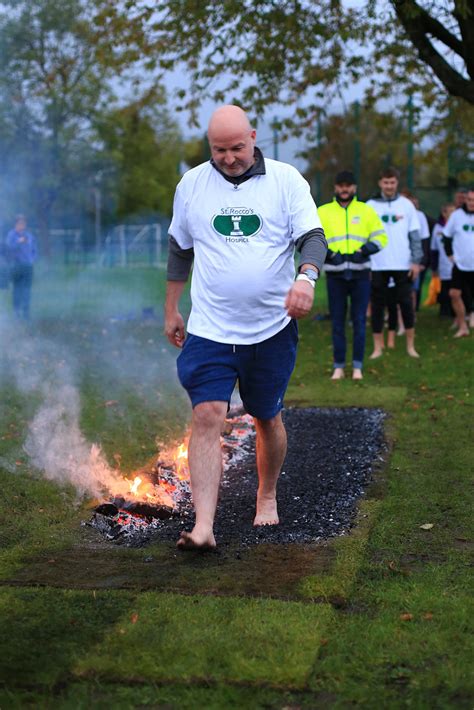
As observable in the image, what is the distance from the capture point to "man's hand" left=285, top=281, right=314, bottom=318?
469 cm

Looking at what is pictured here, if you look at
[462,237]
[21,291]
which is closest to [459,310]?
[462,237]

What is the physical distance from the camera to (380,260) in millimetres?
12336

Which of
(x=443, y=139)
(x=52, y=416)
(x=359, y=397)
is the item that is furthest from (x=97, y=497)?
(x=443, y=139)

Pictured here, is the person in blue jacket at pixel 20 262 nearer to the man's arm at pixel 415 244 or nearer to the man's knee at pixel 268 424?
the man's arm at pixel 415 244

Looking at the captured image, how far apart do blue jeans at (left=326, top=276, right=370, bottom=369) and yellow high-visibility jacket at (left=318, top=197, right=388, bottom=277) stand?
0.14 m

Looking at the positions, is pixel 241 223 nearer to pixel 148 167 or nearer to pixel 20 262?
pixel 20 262

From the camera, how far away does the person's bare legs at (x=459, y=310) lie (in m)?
14.5

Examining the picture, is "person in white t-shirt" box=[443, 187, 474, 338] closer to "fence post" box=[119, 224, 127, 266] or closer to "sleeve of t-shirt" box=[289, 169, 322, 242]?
"sleeve of t-shirt" box=[289, 169, 322, 242]

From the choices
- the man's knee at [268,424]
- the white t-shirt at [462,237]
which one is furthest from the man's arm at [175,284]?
the white t-shirt at [462,237]

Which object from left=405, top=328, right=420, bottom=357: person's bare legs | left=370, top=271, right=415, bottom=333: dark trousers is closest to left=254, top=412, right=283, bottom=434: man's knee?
left=370, top=271, right=415, bottom=333: dark trousers

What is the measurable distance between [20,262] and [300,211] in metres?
13.0

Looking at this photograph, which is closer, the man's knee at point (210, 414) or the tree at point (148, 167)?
the man's knee at point (210, 414)

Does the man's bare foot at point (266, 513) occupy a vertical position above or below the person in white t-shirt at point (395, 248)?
below

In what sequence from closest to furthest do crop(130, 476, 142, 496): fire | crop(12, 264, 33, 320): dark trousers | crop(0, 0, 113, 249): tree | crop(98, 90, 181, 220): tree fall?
1. crop(130, 476, 142, 496): fire
2. crop(0, 0, 113, 249): tree
3. crop(12, 264, 33, 320): dark trousers
4. crop(98, 90, 181, 220): tree
